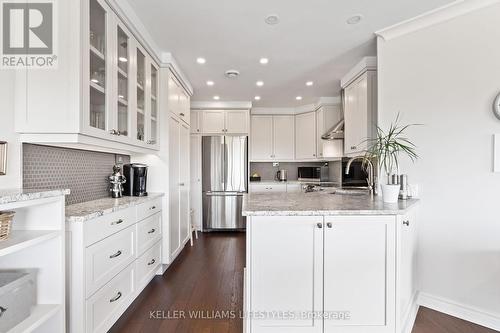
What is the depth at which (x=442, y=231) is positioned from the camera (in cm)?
214

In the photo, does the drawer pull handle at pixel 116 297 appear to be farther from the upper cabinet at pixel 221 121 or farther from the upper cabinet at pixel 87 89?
the upper cabinet at pixel 221 121

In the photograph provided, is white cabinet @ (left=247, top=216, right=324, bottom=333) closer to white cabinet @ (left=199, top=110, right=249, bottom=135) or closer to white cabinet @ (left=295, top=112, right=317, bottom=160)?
white cabinet @ (left=199, top=110, right=249, bottom=135)

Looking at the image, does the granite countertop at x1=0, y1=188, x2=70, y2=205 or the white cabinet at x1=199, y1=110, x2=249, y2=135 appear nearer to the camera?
the granite countertop at x1=0, y1=188, x2=70, y2=205

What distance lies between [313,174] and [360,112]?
2405mm

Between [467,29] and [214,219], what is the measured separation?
4.19 m

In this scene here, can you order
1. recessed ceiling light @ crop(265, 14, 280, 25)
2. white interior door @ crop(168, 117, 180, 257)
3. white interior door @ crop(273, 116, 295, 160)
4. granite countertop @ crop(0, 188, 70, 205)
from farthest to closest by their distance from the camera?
1. white interior door @ crop(273, 116, 295, 160)
2. white interior door @ crop(168, 117, 180, 257)
3. recessed ceiling light @ crop(265, 14, 280, 25)
4. granite countertop @ crop(0, 188, 70, 205)

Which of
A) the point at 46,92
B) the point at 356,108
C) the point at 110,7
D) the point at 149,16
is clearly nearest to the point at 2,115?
the point at 46,92

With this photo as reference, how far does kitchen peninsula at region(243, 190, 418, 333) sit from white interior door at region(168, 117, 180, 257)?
167 cm

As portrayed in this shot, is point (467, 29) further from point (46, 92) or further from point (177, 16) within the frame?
point (46, 92)

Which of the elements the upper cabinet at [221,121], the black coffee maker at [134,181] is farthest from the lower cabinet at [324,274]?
the upper cabinet at [221,121]

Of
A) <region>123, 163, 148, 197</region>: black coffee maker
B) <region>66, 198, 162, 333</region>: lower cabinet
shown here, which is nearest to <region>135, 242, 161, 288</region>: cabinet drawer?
<region>66, 198, 162, 333</region>: lower cabinet

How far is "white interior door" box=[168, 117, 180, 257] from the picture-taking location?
300cm

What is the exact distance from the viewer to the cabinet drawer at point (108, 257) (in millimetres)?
1559

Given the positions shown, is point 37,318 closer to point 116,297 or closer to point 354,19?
point 116,297
